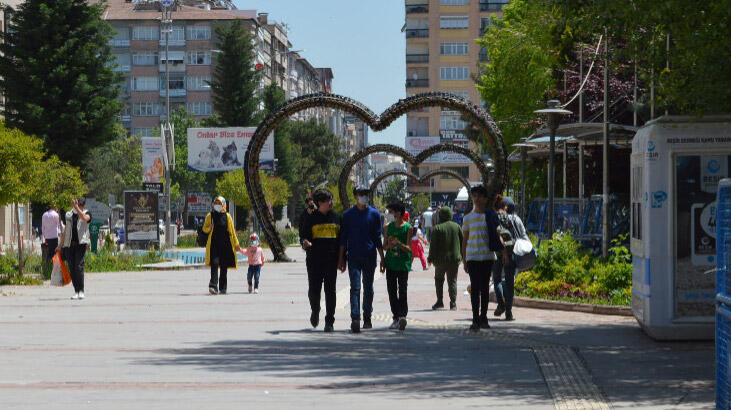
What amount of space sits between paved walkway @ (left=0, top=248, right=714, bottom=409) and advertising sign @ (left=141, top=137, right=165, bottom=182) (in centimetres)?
4308

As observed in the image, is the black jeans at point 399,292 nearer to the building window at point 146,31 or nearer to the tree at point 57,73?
the tree at point 57,73

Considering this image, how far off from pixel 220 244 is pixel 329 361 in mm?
10961

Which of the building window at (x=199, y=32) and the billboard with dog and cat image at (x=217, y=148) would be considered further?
the building window at (x=199, y=32)

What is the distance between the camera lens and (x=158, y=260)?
125ft

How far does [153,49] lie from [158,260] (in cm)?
9011

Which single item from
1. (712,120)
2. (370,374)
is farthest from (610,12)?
(370,374)

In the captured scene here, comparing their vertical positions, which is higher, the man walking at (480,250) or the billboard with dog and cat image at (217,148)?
the billboard with dog and cat image at (217,148)

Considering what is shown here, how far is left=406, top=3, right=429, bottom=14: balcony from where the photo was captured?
125 meters

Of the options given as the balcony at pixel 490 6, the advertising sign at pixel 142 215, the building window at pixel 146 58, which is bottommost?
the advertising sign at pixel 142 215

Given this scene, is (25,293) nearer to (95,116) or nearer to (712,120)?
(712,120)

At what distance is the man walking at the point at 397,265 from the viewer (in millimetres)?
15219

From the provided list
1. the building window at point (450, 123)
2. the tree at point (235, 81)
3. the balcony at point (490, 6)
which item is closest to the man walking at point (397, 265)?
the tree at point (235, 81)

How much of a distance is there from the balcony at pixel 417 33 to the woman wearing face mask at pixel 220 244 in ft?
346

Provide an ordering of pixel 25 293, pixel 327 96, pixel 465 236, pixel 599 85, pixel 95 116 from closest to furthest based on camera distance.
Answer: pixel 465 236 → pixel 25 293 → pixel 599 85 → pixel 327 96 → pixel 95 116
